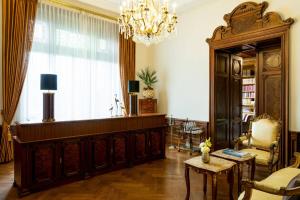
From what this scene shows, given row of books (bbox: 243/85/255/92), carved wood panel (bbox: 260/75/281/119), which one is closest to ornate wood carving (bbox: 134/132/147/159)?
carved wood panel (bbox: 260/75/281/119)

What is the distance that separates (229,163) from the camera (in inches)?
111

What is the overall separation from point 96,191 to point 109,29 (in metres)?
4.21

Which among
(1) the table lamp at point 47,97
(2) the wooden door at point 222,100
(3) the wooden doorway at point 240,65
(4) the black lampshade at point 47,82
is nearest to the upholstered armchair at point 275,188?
(3) the wooden doorway at point 240,65

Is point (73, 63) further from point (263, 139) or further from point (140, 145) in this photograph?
point (263, 139)

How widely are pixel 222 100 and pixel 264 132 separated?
1.66 meters

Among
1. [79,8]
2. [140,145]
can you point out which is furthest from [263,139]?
[79,8]

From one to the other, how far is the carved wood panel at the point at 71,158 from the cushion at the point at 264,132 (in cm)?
307

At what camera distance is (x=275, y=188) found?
1734 millimetres

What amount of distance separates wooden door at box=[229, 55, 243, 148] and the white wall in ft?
2.64

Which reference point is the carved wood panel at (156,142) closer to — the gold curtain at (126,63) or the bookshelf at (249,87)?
the gold curtain at (126,63)

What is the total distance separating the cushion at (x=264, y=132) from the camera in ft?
12.3

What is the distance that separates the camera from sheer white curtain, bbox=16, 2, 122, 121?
15.7 ft

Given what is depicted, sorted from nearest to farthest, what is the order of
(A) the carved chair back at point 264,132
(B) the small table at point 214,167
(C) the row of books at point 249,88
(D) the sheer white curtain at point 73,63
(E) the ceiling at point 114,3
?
(B) the small table at point 214,167 < (A) the carved chair back at point 264,132 < (D) the sheer white curtain at point 73,63 < (E) the ceiling at point 114,3 < (C) the row of books at point 249,88

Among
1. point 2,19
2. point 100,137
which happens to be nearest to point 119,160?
point 100,137
